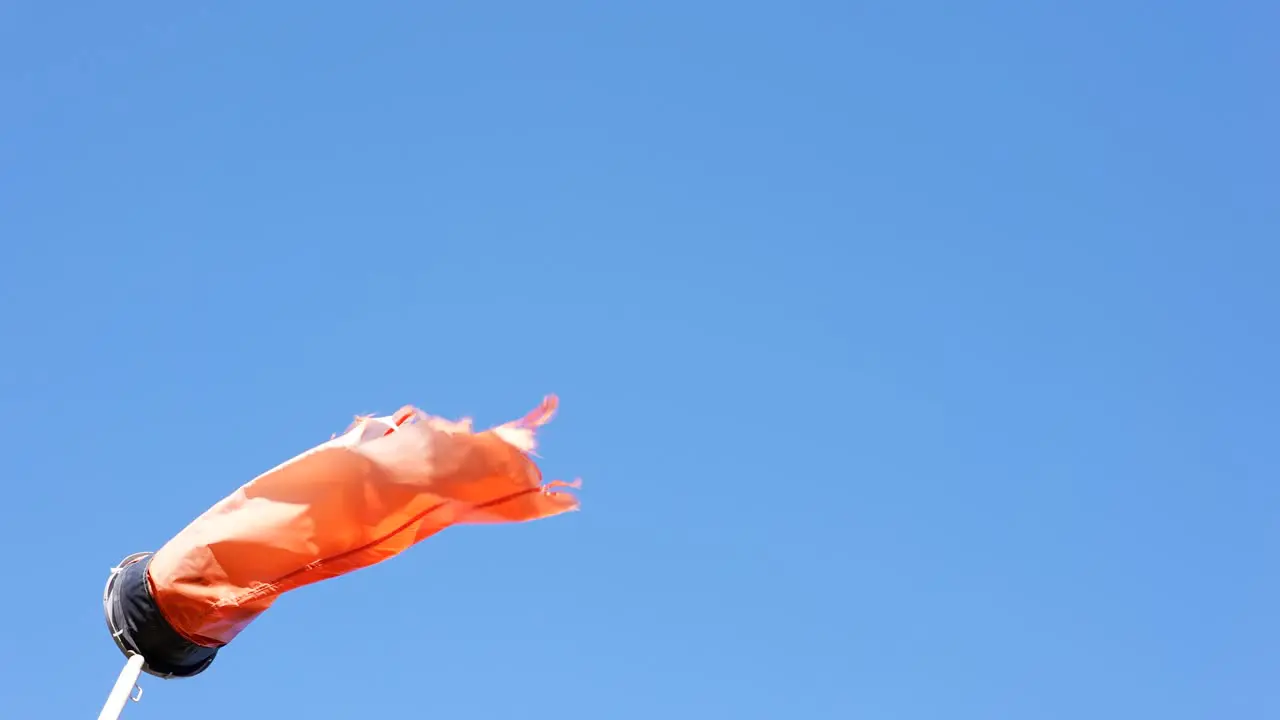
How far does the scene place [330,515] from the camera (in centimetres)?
996

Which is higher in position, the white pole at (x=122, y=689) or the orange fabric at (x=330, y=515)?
the orange fabric at (x=330, y=515)

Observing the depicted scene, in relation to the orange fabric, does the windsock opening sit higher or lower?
lower

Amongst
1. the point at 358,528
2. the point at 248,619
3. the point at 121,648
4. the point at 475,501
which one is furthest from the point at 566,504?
the point at 121,648

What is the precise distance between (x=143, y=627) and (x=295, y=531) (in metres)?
1.20

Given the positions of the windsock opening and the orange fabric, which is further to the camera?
the windsock opening

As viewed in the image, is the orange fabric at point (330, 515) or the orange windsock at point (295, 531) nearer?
the orange fabric at point (330, 515)

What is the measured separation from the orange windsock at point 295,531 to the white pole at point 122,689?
11 centimetres

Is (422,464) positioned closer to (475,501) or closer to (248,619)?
(475,501)

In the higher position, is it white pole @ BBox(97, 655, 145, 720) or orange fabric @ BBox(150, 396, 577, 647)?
orange fabric @ BBox(150, 396, 577, 647)

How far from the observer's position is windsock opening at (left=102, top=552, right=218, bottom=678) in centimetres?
986

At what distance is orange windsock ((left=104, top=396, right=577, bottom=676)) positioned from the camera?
9664 mm

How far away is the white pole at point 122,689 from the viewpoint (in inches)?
372

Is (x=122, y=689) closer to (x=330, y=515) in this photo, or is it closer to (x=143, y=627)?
(x=143, y=627)

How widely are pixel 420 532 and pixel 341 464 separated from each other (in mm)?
713
